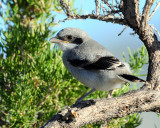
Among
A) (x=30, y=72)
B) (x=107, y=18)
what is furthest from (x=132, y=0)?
(x=30, y=72)

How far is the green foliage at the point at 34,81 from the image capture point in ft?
6.12

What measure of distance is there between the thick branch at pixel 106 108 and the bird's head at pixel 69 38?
450 millimetres

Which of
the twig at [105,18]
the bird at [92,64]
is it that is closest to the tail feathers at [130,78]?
the bird at [92,64]

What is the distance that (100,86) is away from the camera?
4.99 feet

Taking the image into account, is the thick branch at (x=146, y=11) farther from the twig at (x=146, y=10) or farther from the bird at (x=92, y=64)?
the bird at (x=92, y=64)

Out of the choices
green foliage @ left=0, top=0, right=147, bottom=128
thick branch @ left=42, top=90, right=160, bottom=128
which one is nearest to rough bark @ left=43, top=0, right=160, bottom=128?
thick branch @ left=42, top=90, right=160, bottom=128

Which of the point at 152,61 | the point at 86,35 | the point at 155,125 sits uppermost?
the point at 86,35

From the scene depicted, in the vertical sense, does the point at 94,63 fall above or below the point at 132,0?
below

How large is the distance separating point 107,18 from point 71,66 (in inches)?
14.8

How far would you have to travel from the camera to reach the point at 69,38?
1.76m

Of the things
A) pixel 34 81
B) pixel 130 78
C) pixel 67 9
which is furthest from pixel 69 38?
pixel 130 78

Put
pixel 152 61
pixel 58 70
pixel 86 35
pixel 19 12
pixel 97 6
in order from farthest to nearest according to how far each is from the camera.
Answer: pixel 19 12 < pixel 58 70 < pixel 86 35 < pixel 152 61 < pixel 97 6

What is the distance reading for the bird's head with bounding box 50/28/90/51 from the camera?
1.74 metres

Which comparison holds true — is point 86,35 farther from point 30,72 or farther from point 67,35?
point 30,72
